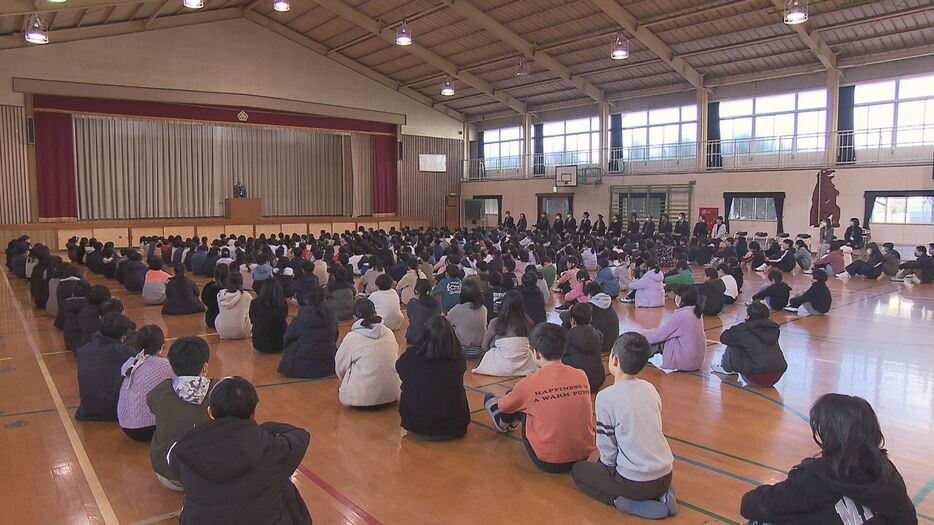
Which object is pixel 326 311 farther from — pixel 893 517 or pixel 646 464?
pixel 893 517

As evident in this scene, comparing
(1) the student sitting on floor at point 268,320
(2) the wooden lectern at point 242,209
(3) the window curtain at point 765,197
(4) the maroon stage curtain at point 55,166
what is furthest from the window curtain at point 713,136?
(4) the maroon stage curtain at point 55,166

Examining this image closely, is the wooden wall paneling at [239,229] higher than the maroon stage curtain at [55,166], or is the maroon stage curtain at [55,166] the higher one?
the maroon stage curtain at [55,166]

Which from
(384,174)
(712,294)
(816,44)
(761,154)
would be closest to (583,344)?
(712,294)

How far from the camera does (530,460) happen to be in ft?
14.3

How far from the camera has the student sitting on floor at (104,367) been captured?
16.2ft

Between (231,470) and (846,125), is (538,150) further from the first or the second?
(231,470)

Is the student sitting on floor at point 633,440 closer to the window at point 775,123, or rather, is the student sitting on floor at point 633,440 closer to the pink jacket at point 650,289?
the pink jacket at point 650,289

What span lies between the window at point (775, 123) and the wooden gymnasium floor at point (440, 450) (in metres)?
15.2

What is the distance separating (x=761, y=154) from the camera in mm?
21766

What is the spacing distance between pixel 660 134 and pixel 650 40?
5.70m

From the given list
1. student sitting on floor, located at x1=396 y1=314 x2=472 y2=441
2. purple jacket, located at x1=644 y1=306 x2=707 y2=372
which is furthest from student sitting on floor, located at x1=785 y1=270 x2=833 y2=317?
student sitting on floor, located at x1=396 y1=314 x2=472 y2=441

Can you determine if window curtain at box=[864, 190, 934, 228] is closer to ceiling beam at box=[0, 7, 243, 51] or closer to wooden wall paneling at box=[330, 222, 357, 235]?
wooden wall paneling at box=[330, 222, 357, 235]

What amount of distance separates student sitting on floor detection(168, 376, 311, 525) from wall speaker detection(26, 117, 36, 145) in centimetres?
2225

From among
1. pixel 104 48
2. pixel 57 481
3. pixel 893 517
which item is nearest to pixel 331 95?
pixel 104 48
